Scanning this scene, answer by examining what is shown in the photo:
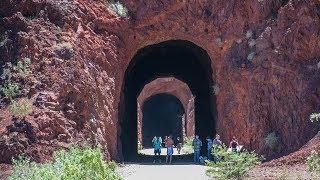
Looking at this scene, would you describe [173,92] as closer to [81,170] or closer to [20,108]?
[20,108]

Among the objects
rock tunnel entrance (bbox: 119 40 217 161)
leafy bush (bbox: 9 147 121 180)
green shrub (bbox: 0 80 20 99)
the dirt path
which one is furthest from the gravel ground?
rock tunnel entrance (bbox: 119 40 217 161)

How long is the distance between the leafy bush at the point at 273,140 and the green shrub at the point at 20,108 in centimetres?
767

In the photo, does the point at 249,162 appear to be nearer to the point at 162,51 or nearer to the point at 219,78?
the point at 219,78

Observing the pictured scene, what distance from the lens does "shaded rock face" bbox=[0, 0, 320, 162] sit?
14211mm

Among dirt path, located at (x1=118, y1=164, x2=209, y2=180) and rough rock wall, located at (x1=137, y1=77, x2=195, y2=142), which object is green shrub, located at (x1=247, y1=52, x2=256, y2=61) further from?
rough rock wall, located at (x1=137, y1=77, x2=195, y2=142)

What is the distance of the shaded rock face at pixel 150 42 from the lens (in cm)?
1421

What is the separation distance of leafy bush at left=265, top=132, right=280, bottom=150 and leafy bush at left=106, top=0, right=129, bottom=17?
24.5ft

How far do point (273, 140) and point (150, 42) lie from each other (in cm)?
701

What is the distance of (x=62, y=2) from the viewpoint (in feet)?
54.3

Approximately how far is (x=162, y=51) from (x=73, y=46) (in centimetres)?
1036

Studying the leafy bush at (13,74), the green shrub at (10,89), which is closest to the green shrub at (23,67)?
the leafy bush at (13,74)

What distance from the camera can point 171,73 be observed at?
1133 inches

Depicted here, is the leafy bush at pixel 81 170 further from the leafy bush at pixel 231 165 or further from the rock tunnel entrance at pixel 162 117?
the rock tunnel entrance at pixel 162 117

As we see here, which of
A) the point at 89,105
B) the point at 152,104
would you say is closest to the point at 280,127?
the point at 89,105
